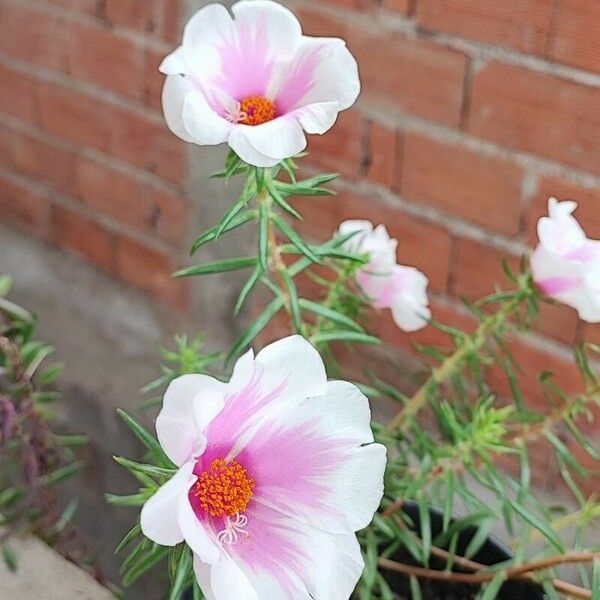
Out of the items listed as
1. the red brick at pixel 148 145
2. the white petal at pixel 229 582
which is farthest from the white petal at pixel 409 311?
the red brick at pixel 148 145

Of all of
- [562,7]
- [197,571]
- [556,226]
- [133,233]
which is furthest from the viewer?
[133,233]

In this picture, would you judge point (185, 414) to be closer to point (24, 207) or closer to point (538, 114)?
point (538, 114)

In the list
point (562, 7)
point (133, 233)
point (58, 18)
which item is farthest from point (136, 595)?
point (562, 7)

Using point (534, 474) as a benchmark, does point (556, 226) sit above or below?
above

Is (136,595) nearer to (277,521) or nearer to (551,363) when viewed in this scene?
(551,363)

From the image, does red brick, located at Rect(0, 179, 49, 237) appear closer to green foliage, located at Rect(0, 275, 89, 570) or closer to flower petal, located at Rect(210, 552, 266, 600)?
green foliage, located at Rect(0, 275, 89, 570)

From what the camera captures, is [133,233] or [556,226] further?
[133,233]

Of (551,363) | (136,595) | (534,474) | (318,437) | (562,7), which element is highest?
Answer: (562,7)

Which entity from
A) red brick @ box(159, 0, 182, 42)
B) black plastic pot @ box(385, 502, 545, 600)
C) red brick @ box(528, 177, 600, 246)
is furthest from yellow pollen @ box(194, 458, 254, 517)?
red brick @ box(159, 0, 182, 42)
